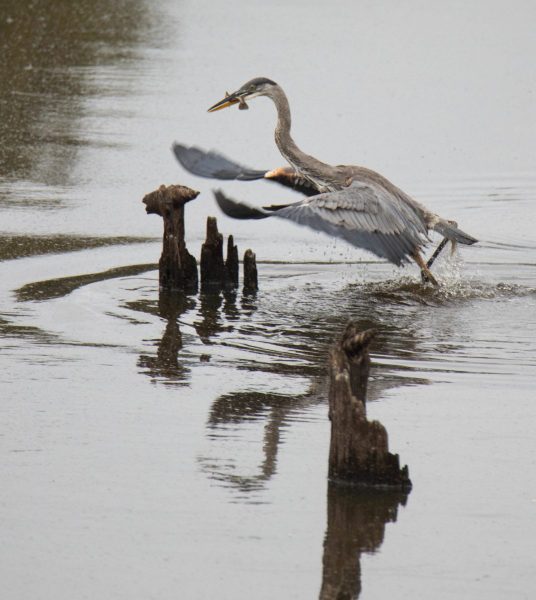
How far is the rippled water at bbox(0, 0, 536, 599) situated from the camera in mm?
5746

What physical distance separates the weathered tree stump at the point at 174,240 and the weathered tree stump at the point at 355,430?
3.80 meters

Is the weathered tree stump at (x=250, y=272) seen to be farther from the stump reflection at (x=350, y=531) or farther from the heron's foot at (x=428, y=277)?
the stump reflection at (x=350, y=531)

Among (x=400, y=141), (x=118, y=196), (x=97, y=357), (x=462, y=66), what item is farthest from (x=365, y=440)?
(x=462, y=66)

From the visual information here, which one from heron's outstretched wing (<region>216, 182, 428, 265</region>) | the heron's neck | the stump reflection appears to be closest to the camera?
the stump reflection

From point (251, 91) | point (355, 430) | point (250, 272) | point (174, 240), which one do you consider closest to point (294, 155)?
point (251, 91)

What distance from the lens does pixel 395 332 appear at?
370 inches

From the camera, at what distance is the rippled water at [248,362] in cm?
575

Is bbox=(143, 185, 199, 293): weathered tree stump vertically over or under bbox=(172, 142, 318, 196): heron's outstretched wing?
under

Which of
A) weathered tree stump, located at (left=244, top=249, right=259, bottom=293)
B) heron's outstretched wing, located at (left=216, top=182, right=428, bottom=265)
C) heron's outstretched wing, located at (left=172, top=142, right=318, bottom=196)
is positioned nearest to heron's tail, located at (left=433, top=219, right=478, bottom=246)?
heron's outstretched wing, located at (left=216, top=182, right=428, bottom=265)

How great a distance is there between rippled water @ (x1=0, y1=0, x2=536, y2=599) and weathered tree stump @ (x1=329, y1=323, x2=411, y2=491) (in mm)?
108

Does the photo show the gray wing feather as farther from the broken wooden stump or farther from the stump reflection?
the stump reflection

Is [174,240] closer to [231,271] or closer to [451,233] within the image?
[231,271]

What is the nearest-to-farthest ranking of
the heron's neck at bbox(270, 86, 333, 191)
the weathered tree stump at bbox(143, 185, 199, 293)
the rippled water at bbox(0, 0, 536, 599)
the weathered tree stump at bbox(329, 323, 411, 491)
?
1. the rippled water at bbox(0, 0, 536, 599)
2. the weathered tree stump at bbox(329, 323, 411, 491)
3. the weathered tree stump at bbox(143, 185, 199, 293)
4. the heron's neck at bbox(270, 86, 333, 191)

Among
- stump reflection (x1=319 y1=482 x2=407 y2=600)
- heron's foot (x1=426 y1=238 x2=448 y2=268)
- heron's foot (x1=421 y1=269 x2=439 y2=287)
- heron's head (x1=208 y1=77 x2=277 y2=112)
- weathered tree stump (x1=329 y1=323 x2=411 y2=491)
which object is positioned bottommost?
stump reflection (x1=319 y1=482 x2=407 y2=600)
